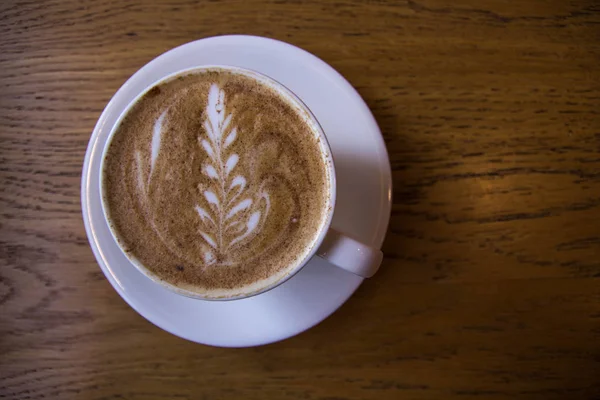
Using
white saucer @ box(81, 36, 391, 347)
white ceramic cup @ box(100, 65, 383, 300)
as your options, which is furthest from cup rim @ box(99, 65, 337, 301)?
white saucer @ box(81, 36, 391, 347)

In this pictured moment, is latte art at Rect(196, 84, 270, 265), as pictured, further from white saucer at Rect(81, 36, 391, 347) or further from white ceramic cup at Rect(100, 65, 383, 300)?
white saucer at Rect(81, 36, 391, 347)

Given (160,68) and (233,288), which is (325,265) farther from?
(160,68)

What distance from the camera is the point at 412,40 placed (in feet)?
3.64

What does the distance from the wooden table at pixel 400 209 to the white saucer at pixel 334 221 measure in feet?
0.42

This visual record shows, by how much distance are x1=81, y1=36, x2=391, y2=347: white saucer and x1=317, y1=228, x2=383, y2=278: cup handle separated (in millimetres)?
155

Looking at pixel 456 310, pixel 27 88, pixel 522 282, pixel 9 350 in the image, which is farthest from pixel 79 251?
pixel 522 282

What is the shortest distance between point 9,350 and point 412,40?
127 cm

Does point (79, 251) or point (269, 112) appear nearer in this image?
point (269, 112)

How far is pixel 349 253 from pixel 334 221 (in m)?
0.19

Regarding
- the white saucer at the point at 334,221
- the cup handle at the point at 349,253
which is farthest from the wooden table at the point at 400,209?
the cup handle at the point at 349,253

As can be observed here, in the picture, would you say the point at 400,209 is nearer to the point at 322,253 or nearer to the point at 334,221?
the point at 334,221

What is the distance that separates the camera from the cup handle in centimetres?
80

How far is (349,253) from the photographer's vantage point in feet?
2.65

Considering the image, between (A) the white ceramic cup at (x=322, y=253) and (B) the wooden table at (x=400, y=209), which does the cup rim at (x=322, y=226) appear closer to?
(A) the white ceramic cup at (x=322, y=253)
